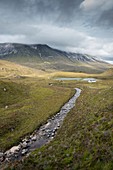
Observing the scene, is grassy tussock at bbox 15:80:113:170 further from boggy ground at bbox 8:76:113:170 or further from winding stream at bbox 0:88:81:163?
winding stream at bbox 0:88:81:163

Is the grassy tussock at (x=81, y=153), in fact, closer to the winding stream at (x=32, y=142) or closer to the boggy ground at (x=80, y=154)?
the boggy ground at (x=80, y=154)

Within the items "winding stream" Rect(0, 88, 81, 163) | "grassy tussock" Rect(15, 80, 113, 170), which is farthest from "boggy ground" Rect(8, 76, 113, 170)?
"winding stream" Rect(0, 88, 81, 163)

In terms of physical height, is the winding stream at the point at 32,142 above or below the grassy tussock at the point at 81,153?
below

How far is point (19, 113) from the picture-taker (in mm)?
54406

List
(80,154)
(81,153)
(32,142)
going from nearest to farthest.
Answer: (80,154) < (81,153) < (32,142)

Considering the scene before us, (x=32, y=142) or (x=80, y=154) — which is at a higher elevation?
(x=80, y=154)

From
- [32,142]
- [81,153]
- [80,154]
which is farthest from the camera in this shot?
[32,142]

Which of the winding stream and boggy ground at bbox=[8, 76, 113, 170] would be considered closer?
boggy ground at bbox=[8, 76, 113, 170]

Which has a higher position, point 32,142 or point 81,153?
point 81,153

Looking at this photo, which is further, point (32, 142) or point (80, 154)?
point (32, 142)

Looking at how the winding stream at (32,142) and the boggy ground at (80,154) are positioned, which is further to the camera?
the winding stream at (32,142)

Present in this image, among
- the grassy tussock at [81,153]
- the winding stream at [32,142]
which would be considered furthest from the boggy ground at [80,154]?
the winding stream at [32,142]

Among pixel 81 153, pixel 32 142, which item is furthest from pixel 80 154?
pixel 32 142

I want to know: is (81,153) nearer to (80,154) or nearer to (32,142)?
(80,154)
